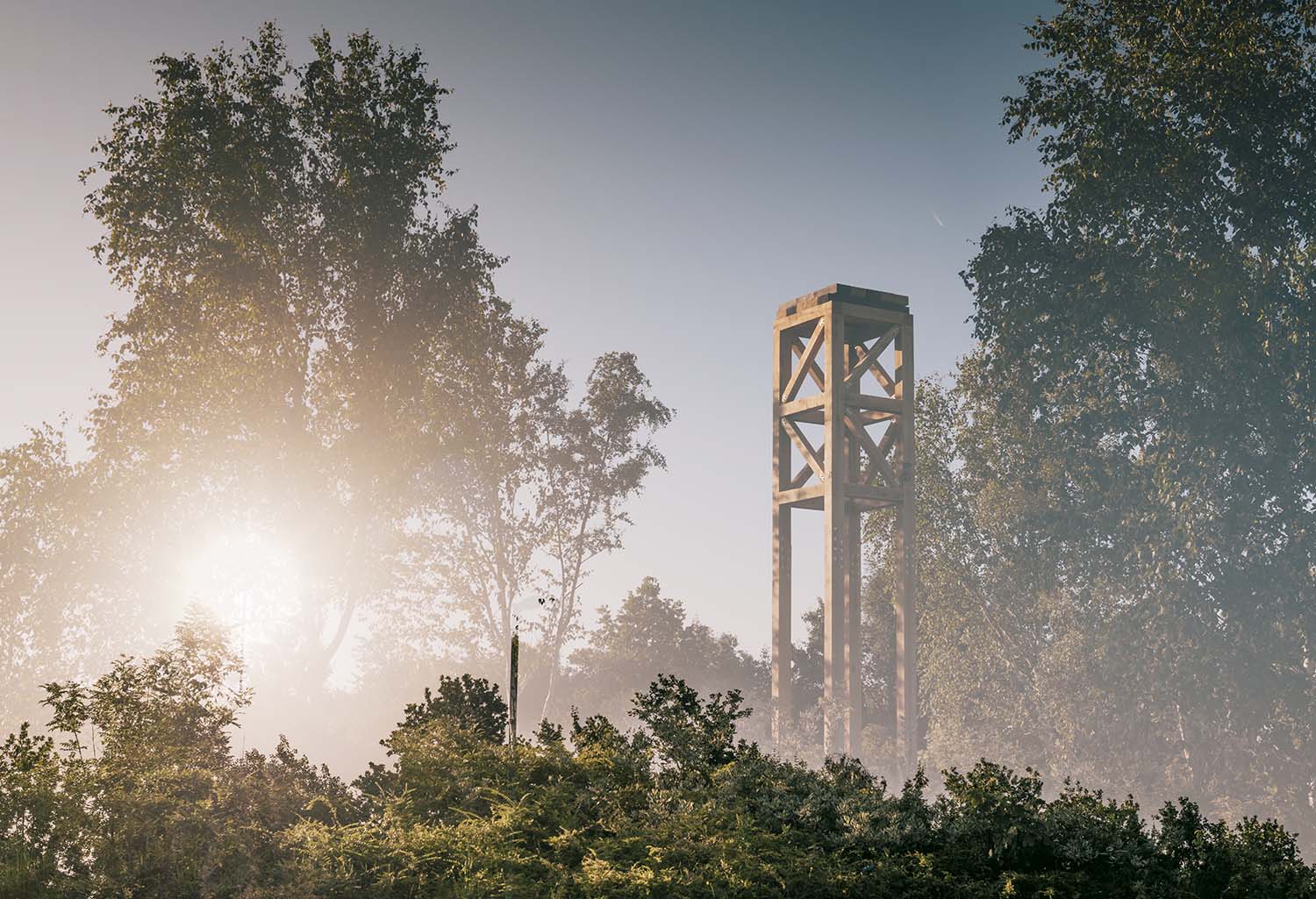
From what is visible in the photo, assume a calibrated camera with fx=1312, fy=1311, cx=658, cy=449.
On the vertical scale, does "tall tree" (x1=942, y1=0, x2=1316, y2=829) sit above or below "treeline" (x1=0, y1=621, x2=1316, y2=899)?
above

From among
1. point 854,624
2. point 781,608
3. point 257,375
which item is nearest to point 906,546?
point 854,624

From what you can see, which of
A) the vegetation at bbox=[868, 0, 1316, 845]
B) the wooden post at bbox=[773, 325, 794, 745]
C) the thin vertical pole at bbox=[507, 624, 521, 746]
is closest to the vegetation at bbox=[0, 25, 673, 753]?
the wooden post at bbox=[773, 325, 794, 745]

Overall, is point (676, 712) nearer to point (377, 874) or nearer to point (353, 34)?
point (377, 874)

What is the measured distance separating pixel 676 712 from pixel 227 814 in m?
2.36

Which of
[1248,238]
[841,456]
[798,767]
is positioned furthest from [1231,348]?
[798,767]

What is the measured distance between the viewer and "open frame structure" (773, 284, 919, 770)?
72.9 feet

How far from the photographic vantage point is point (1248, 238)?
2292cm

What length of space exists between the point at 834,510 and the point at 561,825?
650 inches

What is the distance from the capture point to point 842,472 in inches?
878

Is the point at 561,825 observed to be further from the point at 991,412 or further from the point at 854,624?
the point at 991,412

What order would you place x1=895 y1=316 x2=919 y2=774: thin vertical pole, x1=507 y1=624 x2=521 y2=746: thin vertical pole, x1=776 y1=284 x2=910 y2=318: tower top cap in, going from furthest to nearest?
1. x1=895 y1=316 x2=919 y2=774: thin vertical pole
2. x1=776 y1=284 x2=910 y2=318: tower top cap
3. x1=507 y1=624 x2=521 y2=746: thin vertical pole

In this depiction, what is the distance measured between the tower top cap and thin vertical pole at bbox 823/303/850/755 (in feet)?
0.88

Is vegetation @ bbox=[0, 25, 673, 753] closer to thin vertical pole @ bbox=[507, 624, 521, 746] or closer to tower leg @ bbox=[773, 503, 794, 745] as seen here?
tower leg @ bbox=[773, 503, 794, 745]

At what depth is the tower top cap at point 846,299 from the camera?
2266 centimetres
